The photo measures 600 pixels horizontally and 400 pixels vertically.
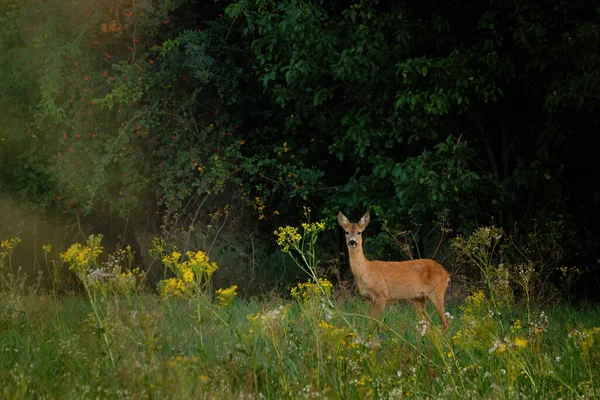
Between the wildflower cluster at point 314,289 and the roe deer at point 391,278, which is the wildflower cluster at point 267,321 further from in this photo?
the roe deer at point 391,278

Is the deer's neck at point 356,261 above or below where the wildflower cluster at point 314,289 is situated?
below

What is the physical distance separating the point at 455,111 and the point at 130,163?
4458mm

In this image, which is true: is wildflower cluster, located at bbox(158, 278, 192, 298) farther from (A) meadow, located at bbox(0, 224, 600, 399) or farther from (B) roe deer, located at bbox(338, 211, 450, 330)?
(B) roe deer, located at bbox(338, 211, 450, 330)

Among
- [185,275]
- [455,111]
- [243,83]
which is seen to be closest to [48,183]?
[243,83]

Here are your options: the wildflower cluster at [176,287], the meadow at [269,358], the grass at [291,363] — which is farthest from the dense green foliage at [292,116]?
the wildflower cluster at [176,287]

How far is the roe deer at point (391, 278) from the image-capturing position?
9.08 metres

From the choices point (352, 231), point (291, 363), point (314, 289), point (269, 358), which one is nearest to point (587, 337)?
point (314, 289)

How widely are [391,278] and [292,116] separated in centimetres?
386

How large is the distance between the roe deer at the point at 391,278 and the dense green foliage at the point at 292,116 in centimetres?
132

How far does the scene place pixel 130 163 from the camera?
12.1 meters

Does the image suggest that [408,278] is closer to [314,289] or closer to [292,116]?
[292,116]

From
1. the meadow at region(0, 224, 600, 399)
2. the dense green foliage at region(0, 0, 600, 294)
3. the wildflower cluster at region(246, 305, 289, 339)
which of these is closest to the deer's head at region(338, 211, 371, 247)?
the dense green foliage at region(0, 0, 600, 294)

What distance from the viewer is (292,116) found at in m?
12.3

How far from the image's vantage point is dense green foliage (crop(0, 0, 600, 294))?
10500 millimetres
